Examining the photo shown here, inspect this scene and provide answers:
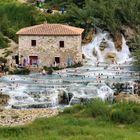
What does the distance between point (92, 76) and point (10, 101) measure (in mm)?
9271

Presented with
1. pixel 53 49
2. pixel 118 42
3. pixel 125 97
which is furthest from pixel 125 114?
pixel 118 42

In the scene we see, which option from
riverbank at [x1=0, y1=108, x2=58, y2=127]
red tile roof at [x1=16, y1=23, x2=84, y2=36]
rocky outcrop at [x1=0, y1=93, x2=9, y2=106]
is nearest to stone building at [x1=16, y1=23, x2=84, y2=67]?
red tile roof at [x1=16, y1=23, x2=84, y2=36]

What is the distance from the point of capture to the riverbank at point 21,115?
3925 centimetres

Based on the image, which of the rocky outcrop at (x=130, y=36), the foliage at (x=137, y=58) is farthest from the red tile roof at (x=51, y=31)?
the foliage at (x=137, y=58)

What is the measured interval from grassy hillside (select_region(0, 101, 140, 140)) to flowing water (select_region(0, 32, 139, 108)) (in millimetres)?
7331

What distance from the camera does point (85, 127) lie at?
3425 cm

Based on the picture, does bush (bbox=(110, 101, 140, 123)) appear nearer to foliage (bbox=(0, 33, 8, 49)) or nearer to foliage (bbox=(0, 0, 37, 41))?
foliage (bbox=(0, 33, 8, 49))

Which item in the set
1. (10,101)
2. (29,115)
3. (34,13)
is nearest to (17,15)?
(34,13)

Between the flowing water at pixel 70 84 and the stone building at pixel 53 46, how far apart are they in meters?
2.04

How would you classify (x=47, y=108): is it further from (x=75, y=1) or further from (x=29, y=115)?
(x=75, y=1)

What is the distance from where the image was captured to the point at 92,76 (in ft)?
170

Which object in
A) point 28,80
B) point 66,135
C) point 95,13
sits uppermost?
point 95,13

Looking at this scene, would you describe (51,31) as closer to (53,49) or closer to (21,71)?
(53,49)

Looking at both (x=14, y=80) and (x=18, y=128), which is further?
(x=14, y=80)
